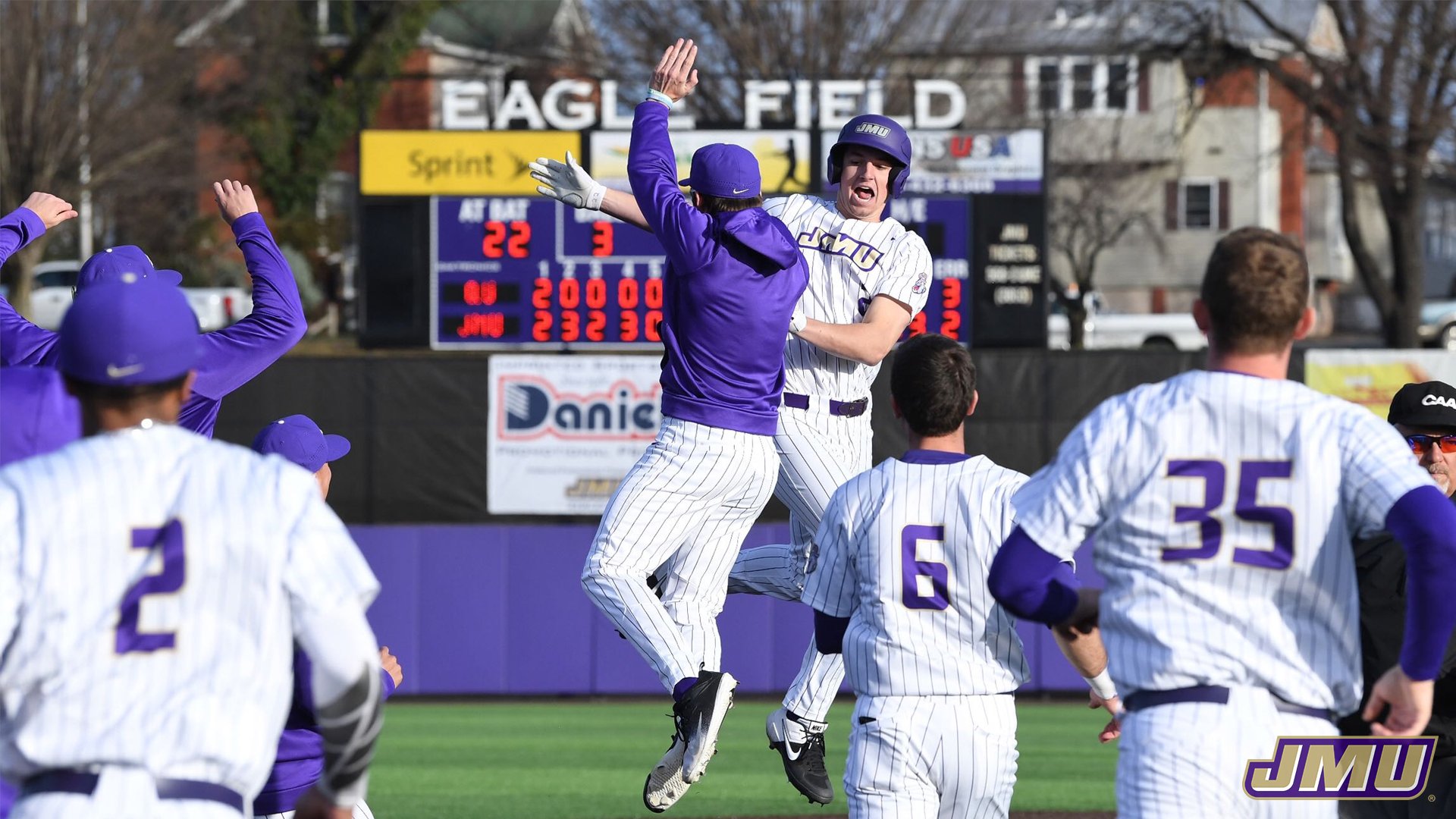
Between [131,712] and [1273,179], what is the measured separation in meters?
44.8

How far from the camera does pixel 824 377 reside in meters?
6.51

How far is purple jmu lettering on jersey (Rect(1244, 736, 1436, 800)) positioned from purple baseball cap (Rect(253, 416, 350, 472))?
8.86 ft

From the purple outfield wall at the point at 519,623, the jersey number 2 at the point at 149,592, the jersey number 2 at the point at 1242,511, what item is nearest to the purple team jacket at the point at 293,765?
the jersey number 2 at the point at 149,592

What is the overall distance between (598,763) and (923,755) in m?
7.66

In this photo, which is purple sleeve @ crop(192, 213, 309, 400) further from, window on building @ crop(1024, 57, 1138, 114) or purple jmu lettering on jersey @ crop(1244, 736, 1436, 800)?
window on building @ crop(1024, 57, 1138, 114)

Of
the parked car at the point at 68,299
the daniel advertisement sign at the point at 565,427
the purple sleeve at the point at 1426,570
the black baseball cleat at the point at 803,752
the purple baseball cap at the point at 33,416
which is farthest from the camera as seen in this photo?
the parked car at the point at 68,299

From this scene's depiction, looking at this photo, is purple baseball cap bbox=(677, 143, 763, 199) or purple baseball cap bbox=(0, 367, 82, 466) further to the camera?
purple baseball cap bbox=(677, 143, 763, 199)

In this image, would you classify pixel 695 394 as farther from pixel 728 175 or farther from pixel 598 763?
pixel 598 763

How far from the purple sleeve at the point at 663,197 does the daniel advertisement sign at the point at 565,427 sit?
1081 cm

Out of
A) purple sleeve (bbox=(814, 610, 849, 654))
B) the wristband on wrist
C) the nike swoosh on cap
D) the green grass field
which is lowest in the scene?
the green grass field

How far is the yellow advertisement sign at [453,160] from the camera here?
51.5ft

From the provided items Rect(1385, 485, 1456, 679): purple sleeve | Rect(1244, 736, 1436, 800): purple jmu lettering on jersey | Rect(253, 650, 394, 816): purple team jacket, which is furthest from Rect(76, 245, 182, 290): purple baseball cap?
Rect(1385, 485, 1456, 679): purple sleeve

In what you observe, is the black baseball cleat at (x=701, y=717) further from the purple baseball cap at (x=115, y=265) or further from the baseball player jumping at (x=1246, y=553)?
the baseball player jumping at (x=1246, y=553)

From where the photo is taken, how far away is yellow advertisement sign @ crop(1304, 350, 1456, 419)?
16609 millimetres
